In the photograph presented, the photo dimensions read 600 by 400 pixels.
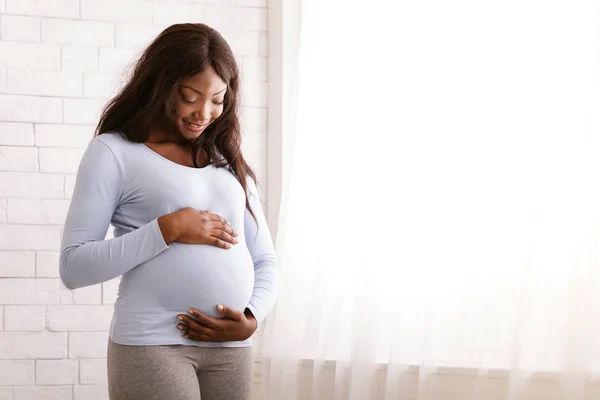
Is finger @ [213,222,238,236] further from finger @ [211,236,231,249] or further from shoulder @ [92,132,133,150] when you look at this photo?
shoulder @ [92,132,133,150]

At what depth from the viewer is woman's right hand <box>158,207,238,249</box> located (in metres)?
1.52

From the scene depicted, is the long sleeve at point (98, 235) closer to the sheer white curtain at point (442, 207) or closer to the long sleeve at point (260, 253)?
the long sleeve at point (260, 253)

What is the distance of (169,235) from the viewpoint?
4.96 feet

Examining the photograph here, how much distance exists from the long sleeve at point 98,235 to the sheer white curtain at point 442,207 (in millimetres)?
1100

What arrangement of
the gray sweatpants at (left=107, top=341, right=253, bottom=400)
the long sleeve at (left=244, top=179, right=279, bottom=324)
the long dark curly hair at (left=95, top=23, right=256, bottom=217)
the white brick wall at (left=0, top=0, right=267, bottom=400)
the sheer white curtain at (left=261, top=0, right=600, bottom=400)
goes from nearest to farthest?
the gray sweatpants at (left=107, top=341, right=253, bottom=400)
the long dark curly hair at (left=95, top=23, right=256, bottom=217)
the long sleeve at (left=244, top=179, right=279, bottom=324)
the sheer white curtain at (left=261, top=0, right=600, bottom=400)
the white brick wall at (left=0, top=0, right=267, bottom=400)

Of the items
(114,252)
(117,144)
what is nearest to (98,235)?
(114,252)

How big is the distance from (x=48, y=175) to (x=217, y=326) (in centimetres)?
132

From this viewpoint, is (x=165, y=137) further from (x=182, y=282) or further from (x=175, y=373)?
(x=175, y=373)

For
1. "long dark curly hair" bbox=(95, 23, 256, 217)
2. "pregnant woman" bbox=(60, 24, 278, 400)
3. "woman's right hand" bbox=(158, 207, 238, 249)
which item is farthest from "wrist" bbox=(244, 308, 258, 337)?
"long dark curly hair" bbox=(95, 23, 256, 217)

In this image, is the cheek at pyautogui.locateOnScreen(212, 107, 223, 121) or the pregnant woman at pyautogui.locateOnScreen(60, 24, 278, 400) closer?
the pregnant woman at pyautogui.locateOnScreen(60, 24, 278, 400)

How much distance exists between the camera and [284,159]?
9.18 ft

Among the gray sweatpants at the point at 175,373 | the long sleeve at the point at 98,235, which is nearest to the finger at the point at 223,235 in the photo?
the long sleeve at the point at 98,235

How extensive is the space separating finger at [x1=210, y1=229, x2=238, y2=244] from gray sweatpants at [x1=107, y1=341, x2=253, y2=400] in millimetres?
214

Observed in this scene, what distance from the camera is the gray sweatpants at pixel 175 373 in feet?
4.91
